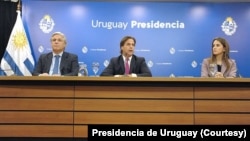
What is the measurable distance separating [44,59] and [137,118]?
1.69m

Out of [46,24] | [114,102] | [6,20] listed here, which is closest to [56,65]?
[114,102]

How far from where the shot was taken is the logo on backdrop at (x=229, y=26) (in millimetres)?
6895

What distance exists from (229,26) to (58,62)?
3907mm

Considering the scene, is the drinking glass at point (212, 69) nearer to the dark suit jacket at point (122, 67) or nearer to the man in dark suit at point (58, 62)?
the dark suit jacket at point (122, 67)

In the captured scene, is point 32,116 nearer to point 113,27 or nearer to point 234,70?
point 234,70

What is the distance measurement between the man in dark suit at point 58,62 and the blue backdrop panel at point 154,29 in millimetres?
2186

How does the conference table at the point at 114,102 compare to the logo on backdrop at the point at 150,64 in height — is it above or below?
below

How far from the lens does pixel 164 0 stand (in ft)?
22.6

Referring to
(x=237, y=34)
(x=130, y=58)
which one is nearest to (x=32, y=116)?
(x=130, y=58)

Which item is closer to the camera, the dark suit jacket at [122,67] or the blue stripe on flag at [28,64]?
the dark suit jacket at [122,67]

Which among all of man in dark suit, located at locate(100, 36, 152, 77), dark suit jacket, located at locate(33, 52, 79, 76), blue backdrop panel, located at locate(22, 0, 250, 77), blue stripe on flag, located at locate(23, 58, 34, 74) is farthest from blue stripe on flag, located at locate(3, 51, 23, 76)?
man in dark suit, located at locate(100, 36, 152, 77)
